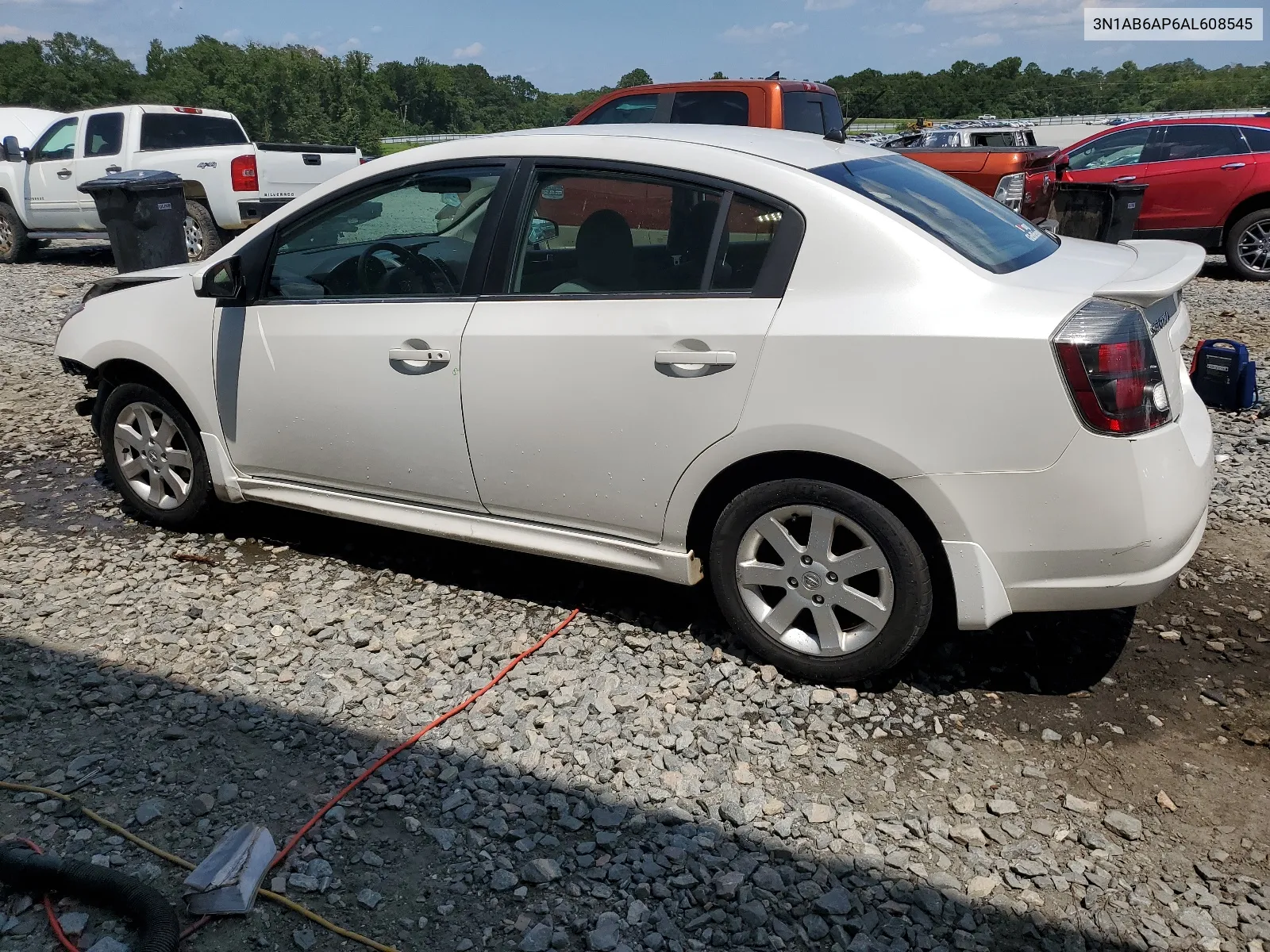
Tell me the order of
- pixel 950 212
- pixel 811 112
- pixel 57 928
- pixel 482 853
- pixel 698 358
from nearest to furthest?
pixel 57 928, pixel 482 853, pixel 698 358, pixel 950 212, pixel 811 112

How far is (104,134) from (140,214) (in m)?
4.35

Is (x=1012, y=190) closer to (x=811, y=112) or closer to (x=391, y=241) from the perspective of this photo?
(x=811, y=112)

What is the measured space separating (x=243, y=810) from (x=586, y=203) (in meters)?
2.31

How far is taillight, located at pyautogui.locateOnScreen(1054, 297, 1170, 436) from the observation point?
116 inches

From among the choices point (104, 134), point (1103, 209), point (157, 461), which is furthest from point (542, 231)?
point (104, 134)

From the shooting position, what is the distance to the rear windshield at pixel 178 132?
13.2 m

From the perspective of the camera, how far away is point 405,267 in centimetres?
407

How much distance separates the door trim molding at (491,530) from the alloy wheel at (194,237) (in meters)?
9.13

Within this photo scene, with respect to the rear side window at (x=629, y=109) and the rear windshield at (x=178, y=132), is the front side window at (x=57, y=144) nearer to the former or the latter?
the rear windshield at (x=178, y=132)

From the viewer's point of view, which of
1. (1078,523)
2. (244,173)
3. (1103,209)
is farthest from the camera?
(244,173)

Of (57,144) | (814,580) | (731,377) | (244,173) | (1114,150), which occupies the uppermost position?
(57,144)

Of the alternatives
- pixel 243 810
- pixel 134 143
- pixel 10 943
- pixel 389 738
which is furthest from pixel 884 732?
pixel 134 143

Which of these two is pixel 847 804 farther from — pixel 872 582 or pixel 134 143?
pixel 134 143

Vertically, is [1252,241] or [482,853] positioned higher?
[1252,241]
